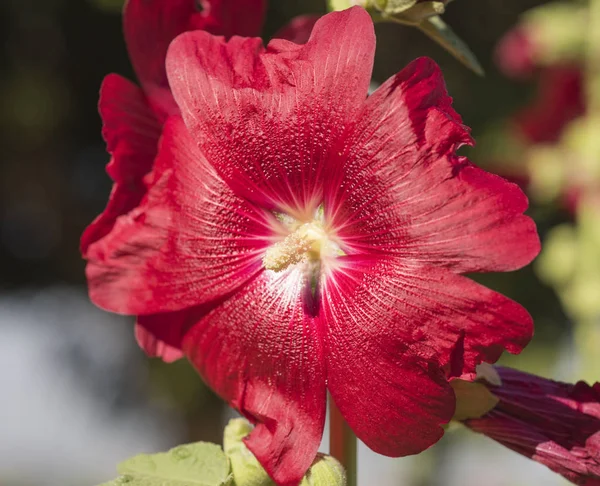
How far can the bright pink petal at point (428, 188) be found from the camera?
510 mm

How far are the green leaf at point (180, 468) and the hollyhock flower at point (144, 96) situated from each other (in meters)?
0.09

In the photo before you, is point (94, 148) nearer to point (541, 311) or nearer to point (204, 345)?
point (541, 311)

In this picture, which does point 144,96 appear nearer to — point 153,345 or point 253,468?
point 153,345

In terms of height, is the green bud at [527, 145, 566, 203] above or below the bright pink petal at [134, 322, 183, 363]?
above

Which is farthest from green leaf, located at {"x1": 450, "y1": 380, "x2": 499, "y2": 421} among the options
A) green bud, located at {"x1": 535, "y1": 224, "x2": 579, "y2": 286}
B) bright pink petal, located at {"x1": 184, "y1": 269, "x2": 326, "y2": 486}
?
green bud, located at {"x1": 535, "y1": 224, "x2": 579, "y2": 286}

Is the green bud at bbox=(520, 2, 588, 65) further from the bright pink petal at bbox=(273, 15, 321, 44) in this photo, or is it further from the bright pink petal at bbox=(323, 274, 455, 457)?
the bright pink petal at bbox=(323, 274, 455, 457)

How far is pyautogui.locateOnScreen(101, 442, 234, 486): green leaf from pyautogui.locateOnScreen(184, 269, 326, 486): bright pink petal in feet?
0.13

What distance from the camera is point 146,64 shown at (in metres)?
0.73

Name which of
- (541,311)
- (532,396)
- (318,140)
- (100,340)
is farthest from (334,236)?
(100,340)

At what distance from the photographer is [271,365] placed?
24.8 inches

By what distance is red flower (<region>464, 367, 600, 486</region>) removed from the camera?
0.63 meters

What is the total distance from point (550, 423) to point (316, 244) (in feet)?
0.81

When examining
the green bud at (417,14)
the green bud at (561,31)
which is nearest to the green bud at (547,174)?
the green bud at (561,31)

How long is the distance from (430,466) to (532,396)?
3.98 m
